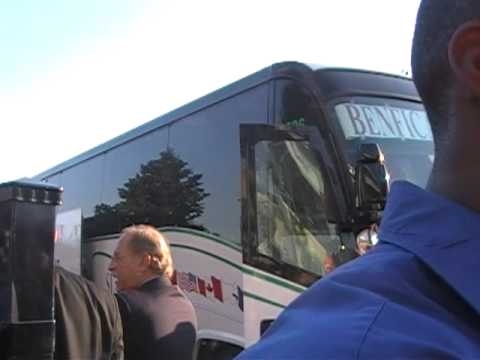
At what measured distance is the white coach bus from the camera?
5922 mm

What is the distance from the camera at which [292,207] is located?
625cm

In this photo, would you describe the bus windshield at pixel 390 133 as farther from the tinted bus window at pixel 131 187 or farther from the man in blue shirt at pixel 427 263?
the man in blue shirt at pixel 427 263

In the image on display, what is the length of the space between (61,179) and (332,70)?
654 cm

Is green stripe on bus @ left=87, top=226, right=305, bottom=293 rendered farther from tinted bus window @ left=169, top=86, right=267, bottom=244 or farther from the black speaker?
the black speaker

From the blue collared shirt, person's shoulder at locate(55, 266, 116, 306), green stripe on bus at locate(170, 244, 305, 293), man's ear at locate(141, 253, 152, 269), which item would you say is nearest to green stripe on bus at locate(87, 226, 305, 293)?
green stripe on bus at locate(170, 244, 305, 293)

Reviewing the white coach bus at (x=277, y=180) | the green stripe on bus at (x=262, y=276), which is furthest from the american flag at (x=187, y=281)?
the green stripe on bus at (x=262, y=276)

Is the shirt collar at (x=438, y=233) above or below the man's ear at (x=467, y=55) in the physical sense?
below

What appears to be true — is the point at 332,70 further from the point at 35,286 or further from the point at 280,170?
the point at 35,286

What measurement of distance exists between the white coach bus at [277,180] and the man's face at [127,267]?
77.0 inches

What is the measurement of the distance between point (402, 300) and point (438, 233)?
0.14 meters

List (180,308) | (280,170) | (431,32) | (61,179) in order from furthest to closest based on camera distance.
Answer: (61,179) < (280,170) < (180,308) < (431,32)

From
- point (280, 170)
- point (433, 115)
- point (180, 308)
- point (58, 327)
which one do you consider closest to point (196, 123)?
point (280, 170)

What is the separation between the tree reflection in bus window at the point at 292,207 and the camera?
238 inches

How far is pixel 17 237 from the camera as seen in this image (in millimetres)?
2482
